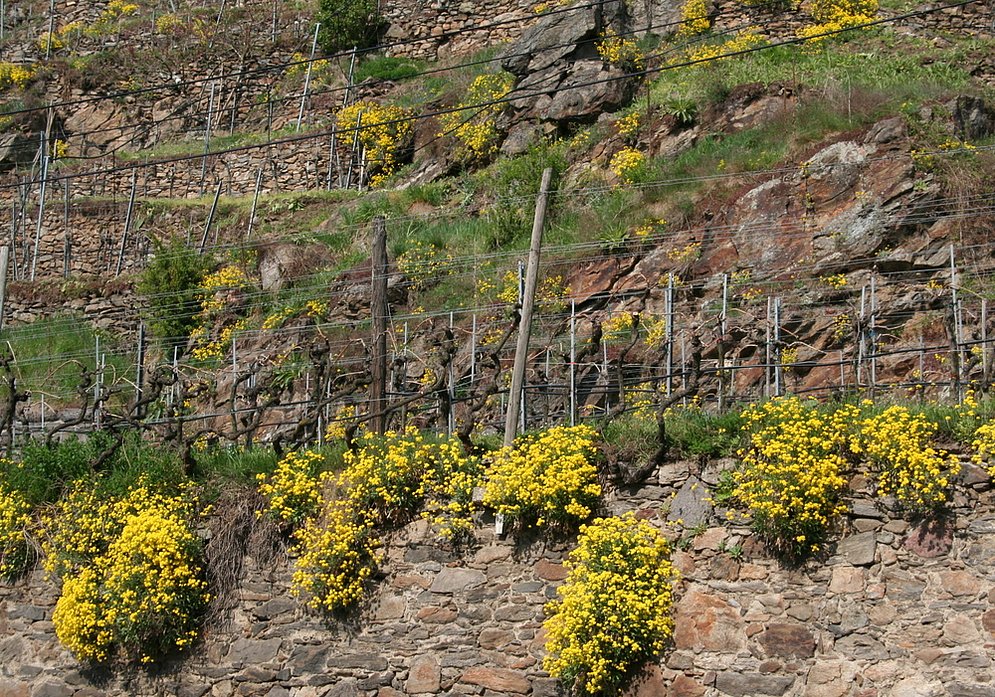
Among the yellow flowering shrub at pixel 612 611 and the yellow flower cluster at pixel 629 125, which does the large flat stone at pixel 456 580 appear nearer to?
the yellow flowering shrub at pixel 612 611

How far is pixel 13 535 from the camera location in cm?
1242

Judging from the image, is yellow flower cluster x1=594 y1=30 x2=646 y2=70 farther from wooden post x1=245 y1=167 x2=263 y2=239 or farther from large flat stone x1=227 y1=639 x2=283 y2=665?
large flat stone x1=227 y1=639 x2=283 y2=665

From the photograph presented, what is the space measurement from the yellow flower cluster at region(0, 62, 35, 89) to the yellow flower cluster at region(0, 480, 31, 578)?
17.6 meters

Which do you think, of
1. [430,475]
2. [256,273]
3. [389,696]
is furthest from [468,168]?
[389,696]

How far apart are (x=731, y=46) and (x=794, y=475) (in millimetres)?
13001

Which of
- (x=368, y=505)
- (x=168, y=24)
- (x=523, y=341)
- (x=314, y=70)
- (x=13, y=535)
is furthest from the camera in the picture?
(x=168, y=24)

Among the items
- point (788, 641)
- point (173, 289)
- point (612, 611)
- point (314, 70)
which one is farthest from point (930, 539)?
point (314, 70)

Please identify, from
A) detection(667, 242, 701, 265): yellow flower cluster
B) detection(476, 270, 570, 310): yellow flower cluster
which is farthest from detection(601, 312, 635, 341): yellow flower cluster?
detection(667, 242, 701, 265): yellow flower cluster

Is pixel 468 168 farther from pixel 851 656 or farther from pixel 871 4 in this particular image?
pixel 851 656

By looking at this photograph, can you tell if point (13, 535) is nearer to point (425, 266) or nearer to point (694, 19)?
point (425, 266)

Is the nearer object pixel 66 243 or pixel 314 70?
pixel 66 243

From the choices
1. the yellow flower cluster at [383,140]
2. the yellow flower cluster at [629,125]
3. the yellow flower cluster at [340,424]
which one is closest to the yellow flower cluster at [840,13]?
the yellow flower cluster at [629,125]

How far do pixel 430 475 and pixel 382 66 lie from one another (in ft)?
53.3

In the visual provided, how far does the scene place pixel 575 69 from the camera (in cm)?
2039
